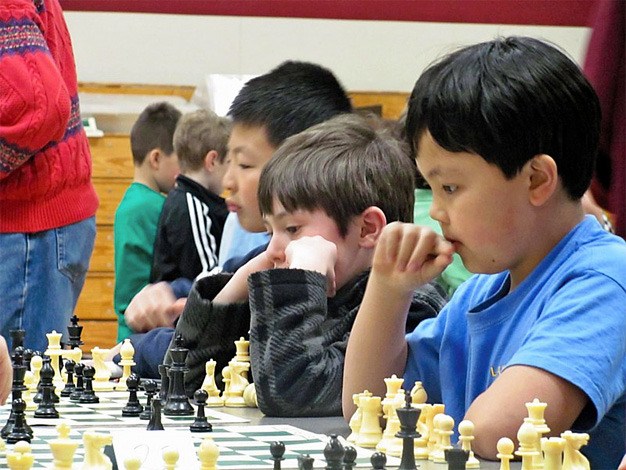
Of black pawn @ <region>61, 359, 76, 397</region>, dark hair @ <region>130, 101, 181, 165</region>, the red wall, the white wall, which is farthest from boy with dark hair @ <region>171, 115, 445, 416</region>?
the white wall

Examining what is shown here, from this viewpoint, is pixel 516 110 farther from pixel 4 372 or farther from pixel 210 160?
pixel 210 160

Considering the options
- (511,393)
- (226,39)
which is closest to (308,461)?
(511,393)

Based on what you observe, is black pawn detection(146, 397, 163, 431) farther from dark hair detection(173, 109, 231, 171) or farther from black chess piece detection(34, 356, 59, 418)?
dark hair detection(173, 109, 231, 171)

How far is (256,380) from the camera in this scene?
1.78 metres

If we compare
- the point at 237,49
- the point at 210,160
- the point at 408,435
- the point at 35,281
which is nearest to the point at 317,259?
the point at 408,435

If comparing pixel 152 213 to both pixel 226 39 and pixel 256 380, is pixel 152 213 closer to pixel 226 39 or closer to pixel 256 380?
pixel 226 39

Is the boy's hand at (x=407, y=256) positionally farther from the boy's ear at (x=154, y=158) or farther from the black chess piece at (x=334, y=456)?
the boy's ear at (x=154, y=158)

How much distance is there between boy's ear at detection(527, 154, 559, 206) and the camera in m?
1.58

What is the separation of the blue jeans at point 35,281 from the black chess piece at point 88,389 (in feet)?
3.46

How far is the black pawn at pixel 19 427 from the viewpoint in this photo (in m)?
1.37

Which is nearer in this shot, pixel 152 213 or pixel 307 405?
pixel 307 405

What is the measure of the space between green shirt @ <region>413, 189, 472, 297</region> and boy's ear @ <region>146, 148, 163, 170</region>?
288 cm

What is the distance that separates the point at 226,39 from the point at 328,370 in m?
→ 4.85

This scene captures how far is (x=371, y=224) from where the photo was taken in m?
2.16
